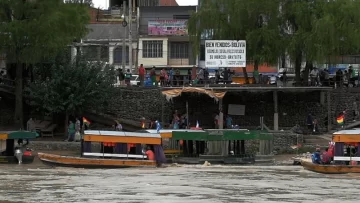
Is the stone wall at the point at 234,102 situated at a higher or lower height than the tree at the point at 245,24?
lower

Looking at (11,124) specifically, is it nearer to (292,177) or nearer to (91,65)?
(91,65)

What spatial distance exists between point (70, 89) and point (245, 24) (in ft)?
40.9

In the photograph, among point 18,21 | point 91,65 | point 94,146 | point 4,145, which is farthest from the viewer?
point 91,65

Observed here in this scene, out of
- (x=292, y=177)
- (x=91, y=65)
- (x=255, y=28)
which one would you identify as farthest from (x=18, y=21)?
(x=292, y=177)

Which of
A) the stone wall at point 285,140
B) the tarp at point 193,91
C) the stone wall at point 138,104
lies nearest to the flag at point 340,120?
the stone wall at point 285,140

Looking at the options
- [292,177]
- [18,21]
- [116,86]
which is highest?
[18,21]

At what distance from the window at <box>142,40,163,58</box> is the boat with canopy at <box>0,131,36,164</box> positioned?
31.4 metres

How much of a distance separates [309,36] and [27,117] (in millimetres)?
17916

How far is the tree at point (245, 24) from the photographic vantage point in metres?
52.4

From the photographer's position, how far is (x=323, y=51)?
51.1 m

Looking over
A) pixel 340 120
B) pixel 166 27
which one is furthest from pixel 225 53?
pixel 166 27

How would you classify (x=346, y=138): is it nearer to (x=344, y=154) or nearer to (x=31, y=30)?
(x=344, y=154)

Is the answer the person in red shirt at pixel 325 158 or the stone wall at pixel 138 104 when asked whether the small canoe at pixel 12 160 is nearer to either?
the stone wall at pixel 138 104

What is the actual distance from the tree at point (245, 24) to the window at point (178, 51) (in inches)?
687
